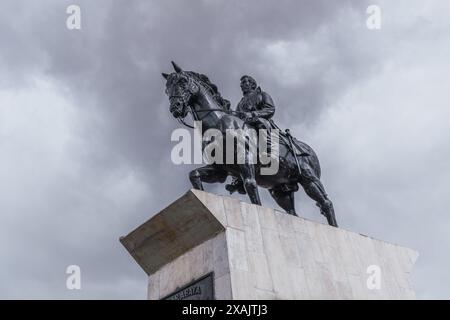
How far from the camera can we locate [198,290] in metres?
10.6

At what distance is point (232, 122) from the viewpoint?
13078 mm

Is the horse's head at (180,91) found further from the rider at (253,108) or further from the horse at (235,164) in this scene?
the rider at (253,108)

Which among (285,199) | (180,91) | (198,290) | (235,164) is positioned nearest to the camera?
(198,290)

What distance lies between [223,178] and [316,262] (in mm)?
2743

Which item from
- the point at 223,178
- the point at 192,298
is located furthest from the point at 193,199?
the point at 223,178

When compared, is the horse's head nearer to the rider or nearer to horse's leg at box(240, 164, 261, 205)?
the rider

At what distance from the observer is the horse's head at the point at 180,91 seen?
514 inches

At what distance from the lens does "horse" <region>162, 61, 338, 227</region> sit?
12.8 metres

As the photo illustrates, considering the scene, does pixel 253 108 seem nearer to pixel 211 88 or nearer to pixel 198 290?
pixel 211 88

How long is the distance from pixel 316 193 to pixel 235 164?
263cm

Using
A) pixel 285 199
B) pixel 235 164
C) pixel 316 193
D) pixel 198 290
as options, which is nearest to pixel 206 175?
pixel 235 164

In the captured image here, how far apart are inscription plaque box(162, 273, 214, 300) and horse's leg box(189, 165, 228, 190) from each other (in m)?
2.45
